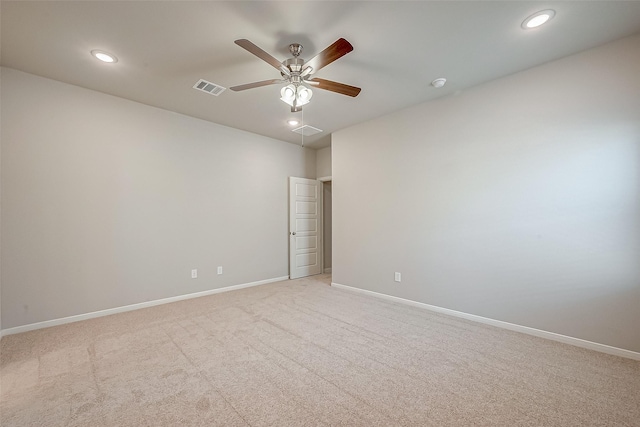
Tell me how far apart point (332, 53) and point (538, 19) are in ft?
5.54

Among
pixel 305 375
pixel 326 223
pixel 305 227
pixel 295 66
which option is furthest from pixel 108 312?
pixel 326 223

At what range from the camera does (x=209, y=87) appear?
10.2 ft

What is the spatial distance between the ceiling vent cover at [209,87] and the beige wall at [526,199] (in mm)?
2386

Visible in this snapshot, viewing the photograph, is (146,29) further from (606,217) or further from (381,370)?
(606,217)

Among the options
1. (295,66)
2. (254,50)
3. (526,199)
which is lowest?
(526,199)

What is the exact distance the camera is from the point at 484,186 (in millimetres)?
3051

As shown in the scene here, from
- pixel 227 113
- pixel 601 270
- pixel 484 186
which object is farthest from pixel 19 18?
pixel 601 270

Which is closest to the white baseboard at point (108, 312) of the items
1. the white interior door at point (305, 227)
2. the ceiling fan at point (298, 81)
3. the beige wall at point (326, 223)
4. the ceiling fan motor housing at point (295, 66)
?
the white interior door at point (305, 227)

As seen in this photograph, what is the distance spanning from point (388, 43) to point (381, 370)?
111 inches

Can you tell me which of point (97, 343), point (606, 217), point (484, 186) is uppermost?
point (484, 186)

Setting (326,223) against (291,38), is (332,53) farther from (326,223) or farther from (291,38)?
(326,223)

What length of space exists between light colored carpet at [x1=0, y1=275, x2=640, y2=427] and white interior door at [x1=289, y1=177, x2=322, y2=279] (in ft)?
7.46

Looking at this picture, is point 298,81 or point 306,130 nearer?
Answer: point 298,81

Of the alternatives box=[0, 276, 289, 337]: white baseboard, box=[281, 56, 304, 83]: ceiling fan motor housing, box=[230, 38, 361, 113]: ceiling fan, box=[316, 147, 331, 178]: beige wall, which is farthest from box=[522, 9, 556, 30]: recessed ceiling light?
box=[0, 276, 289, 337]: white baseboard
